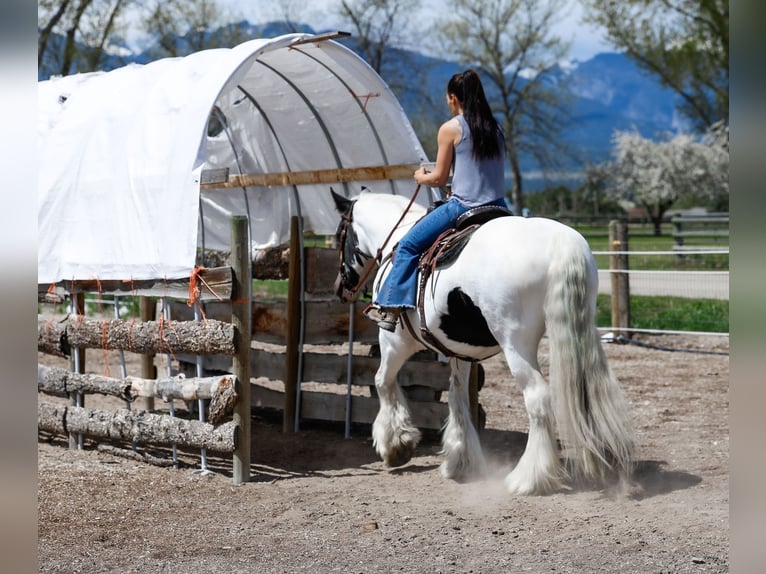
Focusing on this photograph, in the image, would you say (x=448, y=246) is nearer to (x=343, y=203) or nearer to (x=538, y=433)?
(x=538, y=433)

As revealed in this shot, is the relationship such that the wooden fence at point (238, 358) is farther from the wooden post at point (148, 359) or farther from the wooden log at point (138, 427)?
the wooden post at point (148, 359)

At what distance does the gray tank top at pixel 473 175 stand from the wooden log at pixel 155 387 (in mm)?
2183

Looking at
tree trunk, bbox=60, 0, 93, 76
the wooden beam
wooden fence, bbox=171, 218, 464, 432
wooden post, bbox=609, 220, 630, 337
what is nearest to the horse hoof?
wooden fence, bbox=171, 218, 464, 432

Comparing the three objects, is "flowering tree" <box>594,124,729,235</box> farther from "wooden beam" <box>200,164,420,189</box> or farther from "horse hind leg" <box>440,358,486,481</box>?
"horse hind leg" <box>440,358,486,481</box>

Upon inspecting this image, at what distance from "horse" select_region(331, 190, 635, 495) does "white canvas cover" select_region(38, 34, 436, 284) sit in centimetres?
201

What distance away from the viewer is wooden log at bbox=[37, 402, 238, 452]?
6.61 meters

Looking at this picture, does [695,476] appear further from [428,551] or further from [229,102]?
[229,102]

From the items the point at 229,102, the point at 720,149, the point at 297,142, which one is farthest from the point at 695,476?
the point at 720,149

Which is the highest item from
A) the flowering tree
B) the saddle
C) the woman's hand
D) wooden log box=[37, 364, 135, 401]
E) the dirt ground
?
the flowering tree

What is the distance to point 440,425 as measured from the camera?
7.59m

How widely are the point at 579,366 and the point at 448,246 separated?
1236mm

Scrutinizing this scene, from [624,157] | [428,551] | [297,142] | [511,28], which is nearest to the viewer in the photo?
[428,551]
